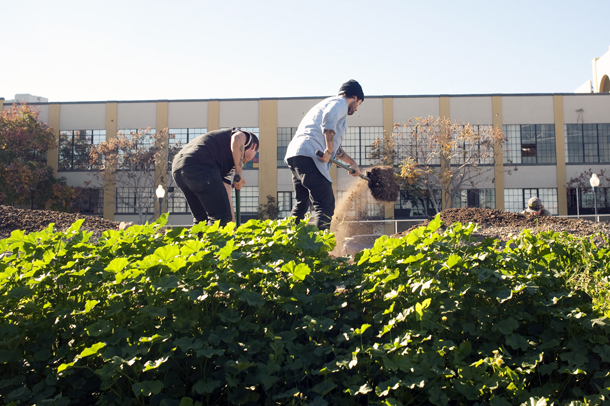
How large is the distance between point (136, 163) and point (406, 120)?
18428mm

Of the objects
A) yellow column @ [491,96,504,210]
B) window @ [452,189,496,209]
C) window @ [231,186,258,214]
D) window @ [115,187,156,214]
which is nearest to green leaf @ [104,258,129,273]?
window @ [231,186,258,214]

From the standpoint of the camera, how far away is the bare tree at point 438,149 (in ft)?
88.8

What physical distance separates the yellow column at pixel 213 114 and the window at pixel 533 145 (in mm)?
20137

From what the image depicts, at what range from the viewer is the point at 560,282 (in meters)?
2.38

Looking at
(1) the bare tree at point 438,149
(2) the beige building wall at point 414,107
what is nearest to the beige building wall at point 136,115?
(1) the bare tree at point 438,149

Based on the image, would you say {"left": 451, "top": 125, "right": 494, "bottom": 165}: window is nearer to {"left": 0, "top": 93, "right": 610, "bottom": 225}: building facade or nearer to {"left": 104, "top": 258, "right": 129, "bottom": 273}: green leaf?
{"left": 0, "top": 93, "right": 610, "bottom": 225}: building facade

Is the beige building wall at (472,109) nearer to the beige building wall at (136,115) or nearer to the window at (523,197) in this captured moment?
the window at (523,197)

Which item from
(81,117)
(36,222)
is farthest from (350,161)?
(81,117)

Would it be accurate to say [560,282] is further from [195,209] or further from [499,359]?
A: [195,209]

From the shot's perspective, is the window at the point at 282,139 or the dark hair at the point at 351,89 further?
the window at the point at 282,139

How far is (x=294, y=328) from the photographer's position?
7.06 feet

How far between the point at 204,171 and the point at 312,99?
1172 inches

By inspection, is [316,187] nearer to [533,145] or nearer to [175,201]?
[175,201]

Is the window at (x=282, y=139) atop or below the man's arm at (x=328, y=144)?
atop
